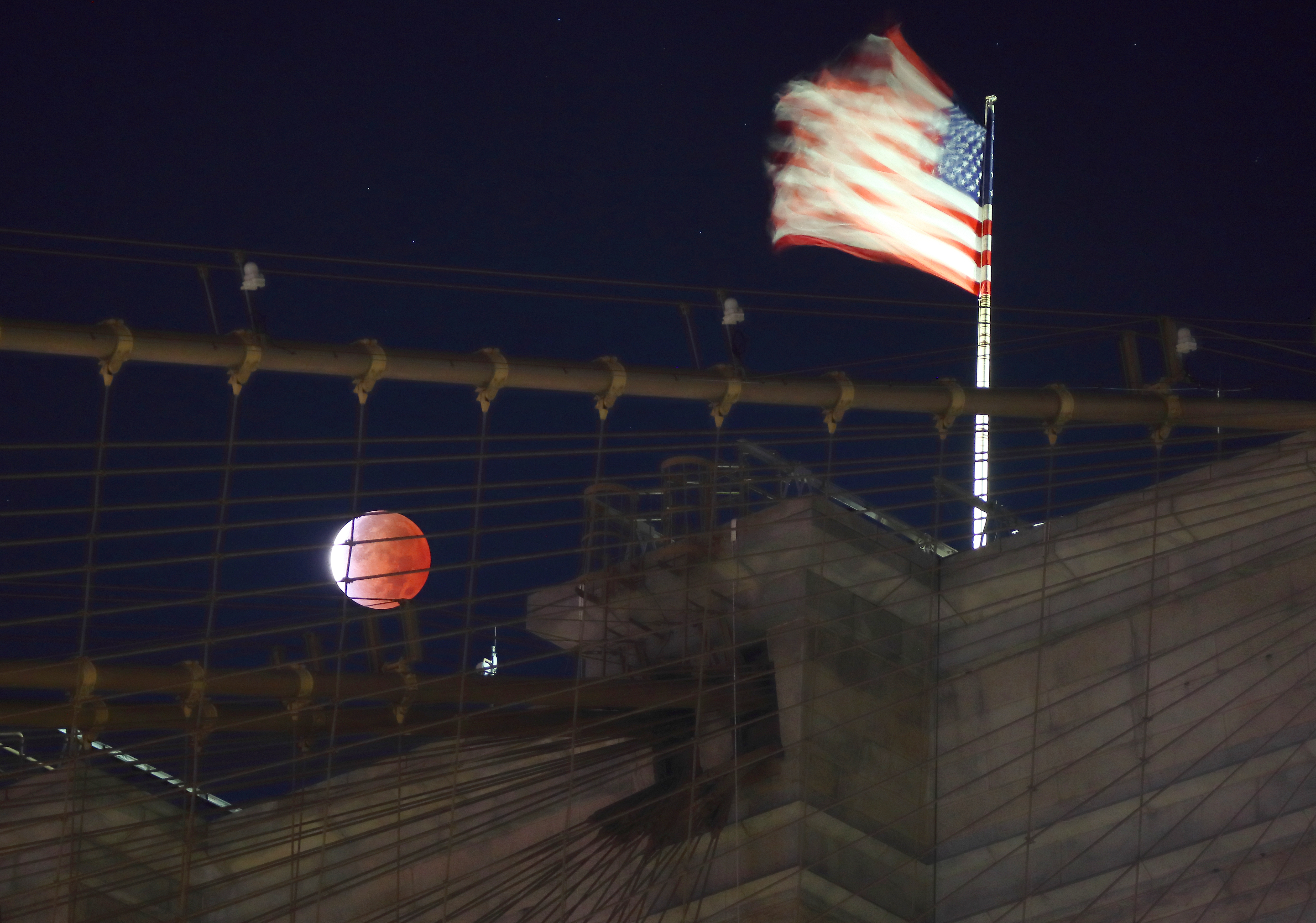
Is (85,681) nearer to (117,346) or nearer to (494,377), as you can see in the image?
(117,346)

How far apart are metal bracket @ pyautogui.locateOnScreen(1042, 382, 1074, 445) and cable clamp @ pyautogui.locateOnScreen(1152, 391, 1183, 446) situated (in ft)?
1.13

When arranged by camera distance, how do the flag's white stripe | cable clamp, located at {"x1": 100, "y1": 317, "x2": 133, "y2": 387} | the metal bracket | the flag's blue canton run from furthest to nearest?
the flag's blue canton < the flag's white stripe < the metal bracket < cable clamp, located at {"x1": 100, "y1": 317, "x2": 133, "y2": 387}

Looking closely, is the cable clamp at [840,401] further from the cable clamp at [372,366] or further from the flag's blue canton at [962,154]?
the flag's blue canton at [962,154]

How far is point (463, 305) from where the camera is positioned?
1167 cm

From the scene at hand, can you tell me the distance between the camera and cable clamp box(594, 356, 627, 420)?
5203 mm

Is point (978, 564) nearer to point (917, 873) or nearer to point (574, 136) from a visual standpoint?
point (917, 873)

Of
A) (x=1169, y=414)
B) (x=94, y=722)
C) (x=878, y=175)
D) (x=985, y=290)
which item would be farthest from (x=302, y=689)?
(x=985, y=290)

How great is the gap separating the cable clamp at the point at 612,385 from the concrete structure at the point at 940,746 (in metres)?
0.72

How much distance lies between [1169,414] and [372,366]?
9.93 feet

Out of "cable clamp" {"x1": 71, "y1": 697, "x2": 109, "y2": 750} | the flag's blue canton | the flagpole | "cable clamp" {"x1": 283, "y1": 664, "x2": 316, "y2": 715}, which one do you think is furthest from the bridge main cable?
the flag's blue canton

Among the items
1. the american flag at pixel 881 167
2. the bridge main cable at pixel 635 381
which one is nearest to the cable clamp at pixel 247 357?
the bridge main cable at pixel 635 381

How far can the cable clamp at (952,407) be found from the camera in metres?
5.64

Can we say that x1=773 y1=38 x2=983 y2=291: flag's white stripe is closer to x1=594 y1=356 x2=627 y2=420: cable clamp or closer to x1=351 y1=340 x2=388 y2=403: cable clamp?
x1=594 y1=356 x2=627 y2=420: cable clamp

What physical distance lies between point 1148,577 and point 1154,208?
4592mm
